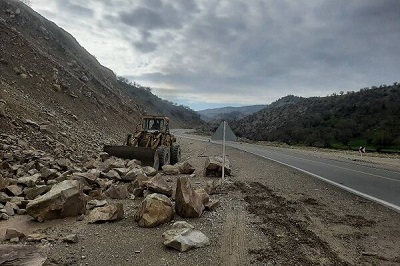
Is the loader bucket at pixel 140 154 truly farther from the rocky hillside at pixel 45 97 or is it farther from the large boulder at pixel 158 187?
the large boulder at pixel 158 187

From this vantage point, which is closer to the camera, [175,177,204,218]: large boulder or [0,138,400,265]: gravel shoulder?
[0,138,400,265]: gravel shoulder

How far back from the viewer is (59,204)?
6.64 metres

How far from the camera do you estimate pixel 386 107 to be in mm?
62188

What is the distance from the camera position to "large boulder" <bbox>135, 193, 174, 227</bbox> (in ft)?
21.4

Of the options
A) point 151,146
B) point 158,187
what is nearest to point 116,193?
point 158,187

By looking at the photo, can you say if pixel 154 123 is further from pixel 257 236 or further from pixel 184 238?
pixel 184 238

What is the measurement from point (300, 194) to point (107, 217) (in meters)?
5.87

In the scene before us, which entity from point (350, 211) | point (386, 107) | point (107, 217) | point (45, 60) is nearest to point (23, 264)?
point (107, 217)

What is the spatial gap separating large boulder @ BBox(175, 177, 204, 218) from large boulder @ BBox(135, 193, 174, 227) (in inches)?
12.3

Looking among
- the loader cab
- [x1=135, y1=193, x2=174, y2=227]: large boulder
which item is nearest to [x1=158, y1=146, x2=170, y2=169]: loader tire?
the loader cab

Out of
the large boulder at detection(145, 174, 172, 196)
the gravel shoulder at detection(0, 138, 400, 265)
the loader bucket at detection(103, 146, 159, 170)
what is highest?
the loader bucket at detection(103, 146, 159, 170)

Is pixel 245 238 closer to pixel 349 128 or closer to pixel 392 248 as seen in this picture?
pixel 392 248

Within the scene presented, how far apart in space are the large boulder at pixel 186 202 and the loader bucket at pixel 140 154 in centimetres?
757

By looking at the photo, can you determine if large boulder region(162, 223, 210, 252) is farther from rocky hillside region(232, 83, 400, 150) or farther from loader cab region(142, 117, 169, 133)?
rocky hillside region(232, 83, 400, 150)
